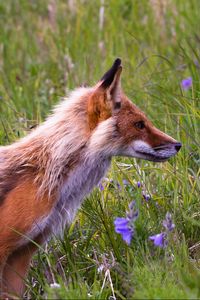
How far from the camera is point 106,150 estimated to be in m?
5.80

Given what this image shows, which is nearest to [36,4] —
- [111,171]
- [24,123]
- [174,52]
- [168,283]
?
[174,52]

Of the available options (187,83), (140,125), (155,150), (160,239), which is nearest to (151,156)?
(155,150)

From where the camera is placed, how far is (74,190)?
5.79 meters

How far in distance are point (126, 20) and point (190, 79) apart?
11.1ft

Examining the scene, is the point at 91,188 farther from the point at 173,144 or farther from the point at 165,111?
the point at 165,111

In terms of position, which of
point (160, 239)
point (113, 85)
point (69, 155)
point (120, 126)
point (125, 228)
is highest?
point (113, 85)

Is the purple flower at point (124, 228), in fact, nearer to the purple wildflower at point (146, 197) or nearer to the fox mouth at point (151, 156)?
the fox mouth at point (151, 156)

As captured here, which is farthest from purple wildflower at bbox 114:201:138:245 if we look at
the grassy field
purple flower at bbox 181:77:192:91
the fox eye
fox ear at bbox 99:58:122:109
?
purple flower at bbox 181:77:192:91

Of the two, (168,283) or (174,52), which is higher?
(174,52)

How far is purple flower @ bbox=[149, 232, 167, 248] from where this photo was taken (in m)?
5.46

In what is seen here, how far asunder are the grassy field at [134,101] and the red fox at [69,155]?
0.24 meters

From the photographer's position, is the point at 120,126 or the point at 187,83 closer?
the point at 120,126

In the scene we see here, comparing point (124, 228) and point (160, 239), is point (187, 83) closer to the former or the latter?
point (160, 239)

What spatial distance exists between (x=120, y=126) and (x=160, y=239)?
906 millimetres
